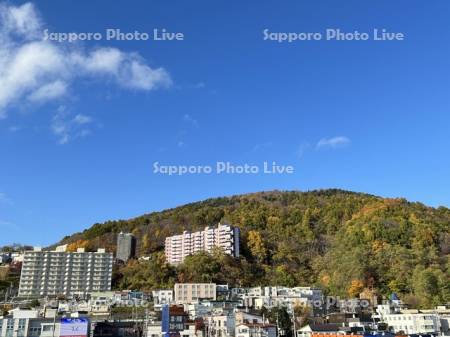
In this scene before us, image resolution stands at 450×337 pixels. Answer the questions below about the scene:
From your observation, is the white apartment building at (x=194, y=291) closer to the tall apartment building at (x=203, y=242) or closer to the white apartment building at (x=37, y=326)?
the tall apartment building at (x=203, y=242)

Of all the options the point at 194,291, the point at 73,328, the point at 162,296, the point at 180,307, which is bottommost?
the point at 73,328

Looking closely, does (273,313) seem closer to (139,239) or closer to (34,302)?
(34,302)

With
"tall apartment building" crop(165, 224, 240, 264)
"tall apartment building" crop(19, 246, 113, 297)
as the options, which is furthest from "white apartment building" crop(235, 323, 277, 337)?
"tall apartment building" crop(165, 224, 240, 264)

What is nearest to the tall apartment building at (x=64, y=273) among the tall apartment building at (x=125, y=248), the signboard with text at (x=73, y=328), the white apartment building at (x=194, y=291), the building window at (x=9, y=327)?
the tall apartment building at (x=125, y=248)

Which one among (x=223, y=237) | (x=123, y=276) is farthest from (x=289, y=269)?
(x=123, y=276)

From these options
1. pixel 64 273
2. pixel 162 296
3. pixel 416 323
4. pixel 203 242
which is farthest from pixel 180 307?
pixel 203 242

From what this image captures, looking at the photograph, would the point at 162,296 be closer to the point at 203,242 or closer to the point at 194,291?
the point at 194,291
